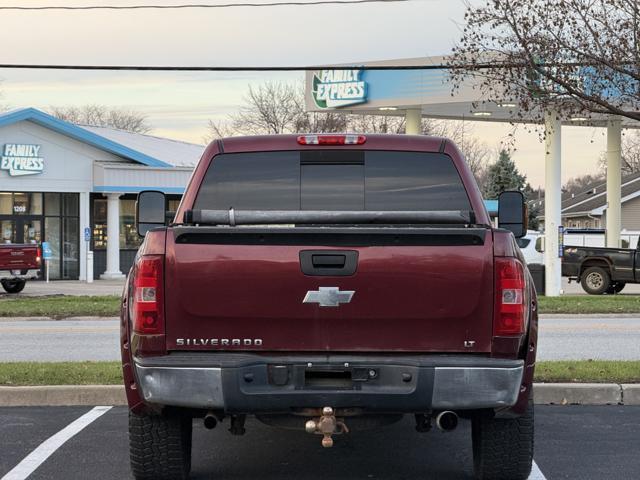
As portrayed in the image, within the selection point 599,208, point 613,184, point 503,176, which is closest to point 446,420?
point 613,184

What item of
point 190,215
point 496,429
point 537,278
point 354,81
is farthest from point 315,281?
point 354,81

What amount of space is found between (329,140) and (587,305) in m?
14.8

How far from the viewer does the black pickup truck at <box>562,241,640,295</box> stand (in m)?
24.9

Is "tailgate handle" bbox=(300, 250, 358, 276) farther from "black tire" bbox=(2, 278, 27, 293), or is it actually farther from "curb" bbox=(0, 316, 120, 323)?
"black tire" bbox=(2, 278, 27, 293)

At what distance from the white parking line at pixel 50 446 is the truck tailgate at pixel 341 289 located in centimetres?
185

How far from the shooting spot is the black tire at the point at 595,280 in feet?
83.5

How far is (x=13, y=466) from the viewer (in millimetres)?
6289

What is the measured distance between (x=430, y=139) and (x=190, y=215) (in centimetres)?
172

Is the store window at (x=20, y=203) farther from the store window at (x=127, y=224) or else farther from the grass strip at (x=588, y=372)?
the grass strip at (x=588, y=372)

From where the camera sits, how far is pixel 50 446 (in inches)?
270

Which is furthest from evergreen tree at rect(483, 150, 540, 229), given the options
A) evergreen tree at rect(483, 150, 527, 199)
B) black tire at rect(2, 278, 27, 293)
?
black tire at rect(2, 278, 27, 293)

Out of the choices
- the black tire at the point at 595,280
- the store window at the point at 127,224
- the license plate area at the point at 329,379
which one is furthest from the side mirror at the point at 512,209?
the store window at the point at 127,224

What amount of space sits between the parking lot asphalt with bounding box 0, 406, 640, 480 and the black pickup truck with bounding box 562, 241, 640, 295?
17623 mm

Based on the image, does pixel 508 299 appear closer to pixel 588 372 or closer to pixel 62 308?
pixel 588 372
